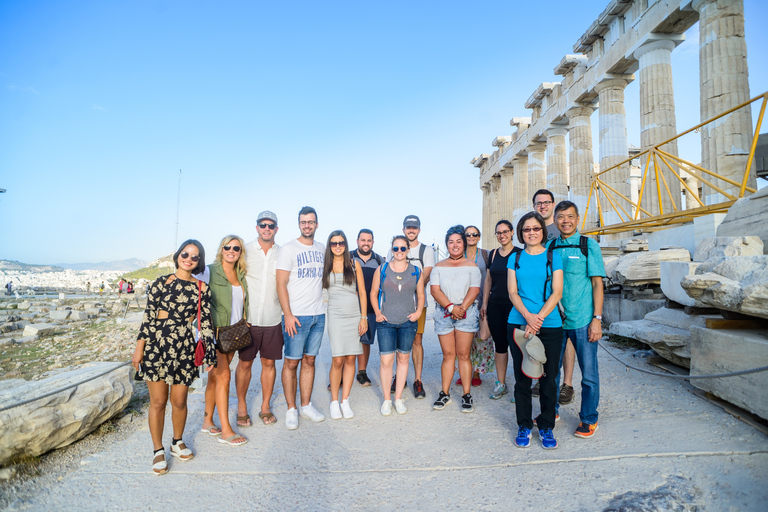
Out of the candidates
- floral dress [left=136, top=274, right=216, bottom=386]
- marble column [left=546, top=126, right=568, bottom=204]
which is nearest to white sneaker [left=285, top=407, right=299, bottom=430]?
floral dress [left=136, top=274, right=216, bottom=386]

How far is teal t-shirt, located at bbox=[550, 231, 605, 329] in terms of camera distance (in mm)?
3664

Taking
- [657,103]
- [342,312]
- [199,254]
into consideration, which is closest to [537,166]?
[657,103]

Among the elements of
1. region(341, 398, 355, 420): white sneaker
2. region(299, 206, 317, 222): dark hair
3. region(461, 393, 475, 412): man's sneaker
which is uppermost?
region(299, 206, 317, 222): dark hair

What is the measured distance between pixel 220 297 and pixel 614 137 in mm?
15253

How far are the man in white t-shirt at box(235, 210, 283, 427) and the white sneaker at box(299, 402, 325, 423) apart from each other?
12.1 inches

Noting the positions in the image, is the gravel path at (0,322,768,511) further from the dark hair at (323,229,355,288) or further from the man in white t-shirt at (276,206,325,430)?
the dark hair at (323,229,355,288)

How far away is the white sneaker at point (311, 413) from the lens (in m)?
4.19

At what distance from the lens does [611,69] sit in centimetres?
1414

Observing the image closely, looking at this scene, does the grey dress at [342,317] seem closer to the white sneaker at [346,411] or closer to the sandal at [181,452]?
the white sneaker at [346,411]

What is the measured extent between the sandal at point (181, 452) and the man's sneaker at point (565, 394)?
12.4 feet

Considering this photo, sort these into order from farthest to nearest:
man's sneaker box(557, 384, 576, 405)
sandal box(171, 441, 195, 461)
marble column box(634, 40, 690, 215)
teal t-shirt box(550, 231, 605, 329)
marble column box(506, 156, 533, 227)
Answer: marble column box(506, 156, 533, 227) → marble column box(634, 40, 690, 215) → man's sneaker box(557, 384, 576, 405) → teal t-shirt box(550, 231, 605, 329) → sandal box(171, 441, 195, 461)

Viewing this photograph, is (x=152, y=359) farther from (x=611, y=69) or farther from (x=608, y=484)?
(x=611, y=69)

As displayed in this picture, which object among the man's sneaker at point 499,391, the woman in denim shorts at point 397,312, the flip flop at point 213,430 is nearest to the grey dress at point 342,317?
the woman in denim shorts at point 397,312

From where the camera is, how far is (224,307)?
3.80 m
